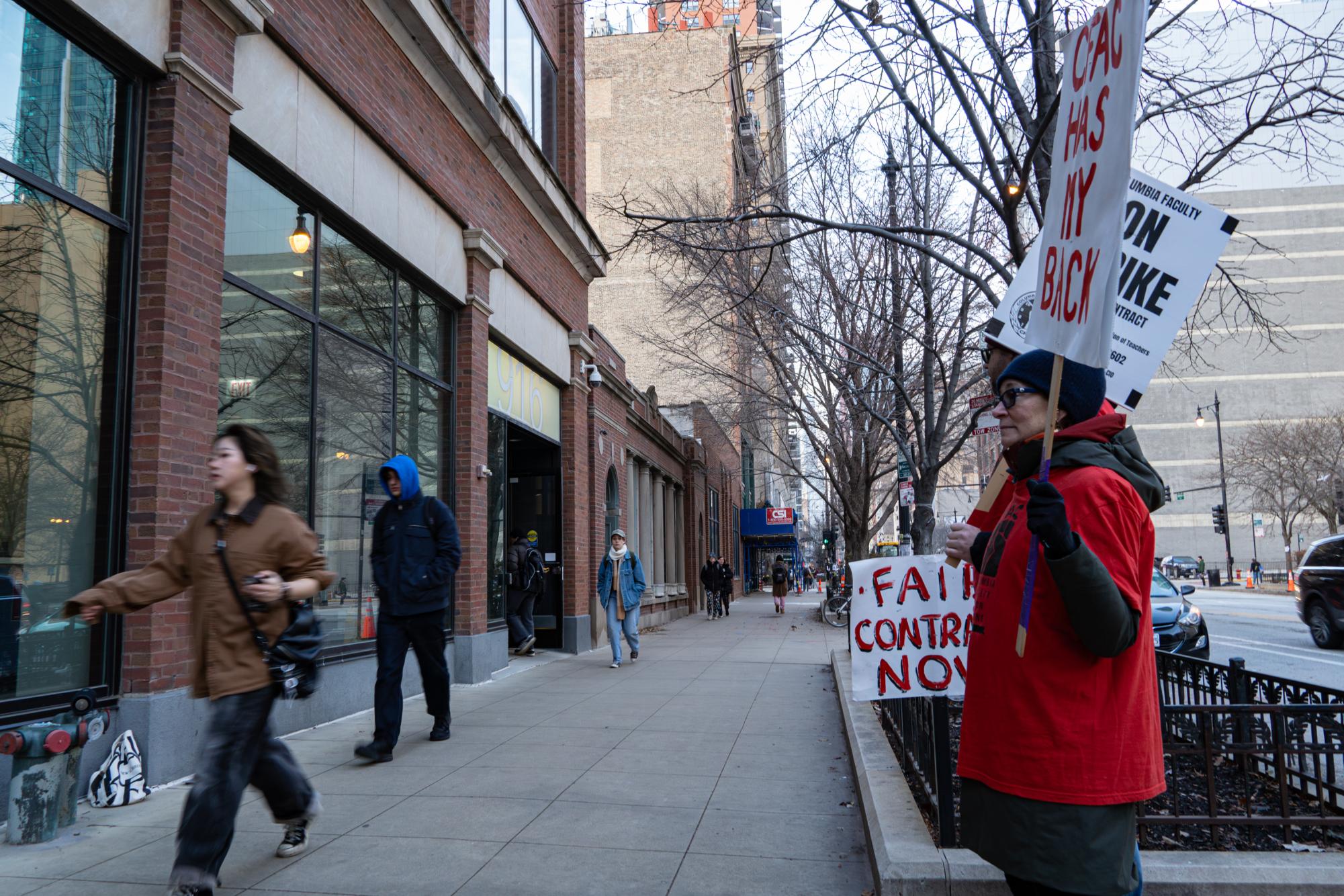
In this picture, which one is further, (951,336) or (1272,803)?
(951,336)

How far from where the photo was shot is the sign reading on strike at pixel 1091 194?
238 cm

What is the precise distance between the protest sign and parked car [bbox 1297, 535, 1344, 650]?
15008 millimetres

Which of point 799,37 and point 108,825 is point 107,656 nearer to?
point 108,825

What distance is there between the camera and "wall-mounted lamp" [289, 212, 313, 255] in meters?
7.98

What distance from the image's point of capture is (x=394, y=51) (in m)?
9.38

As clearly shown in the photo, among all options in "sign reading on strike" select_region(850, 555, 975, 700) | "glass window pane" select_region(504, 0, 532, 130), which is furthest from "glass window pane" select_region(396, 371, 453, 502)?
"sign reading on strike" select_region(850, 555, 975, 700)

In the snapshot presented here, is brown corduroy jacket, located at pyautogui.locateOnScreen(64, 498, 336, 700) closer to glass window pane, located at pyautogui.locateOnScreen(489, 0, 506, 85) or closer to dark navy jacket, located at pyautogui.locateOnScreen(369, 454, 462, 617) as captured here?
dark navy jacket, located at pyautogui.locateOnScreen(369, 454, 462, 617)

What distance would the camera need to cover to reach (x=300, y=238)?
807 cm

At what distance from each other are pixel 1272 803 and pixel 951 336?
11.8m

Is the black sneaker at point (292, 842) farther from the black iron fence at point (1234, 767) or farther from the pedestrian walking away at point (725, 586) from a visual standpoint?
the pedestrian walking away at point (725, 586)

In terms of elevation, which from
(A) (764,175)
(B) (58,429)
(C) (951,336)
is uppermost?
(A) (764,175)

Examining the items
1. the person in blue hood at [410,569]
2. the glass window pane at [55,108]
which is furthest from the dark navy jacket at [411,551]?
the glass window pane at [55,108]

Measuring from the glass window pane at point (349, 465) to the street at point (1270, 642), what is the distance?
11.6 meters

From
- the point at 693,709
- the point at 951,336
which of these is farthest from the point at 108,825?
the point at 951,336
